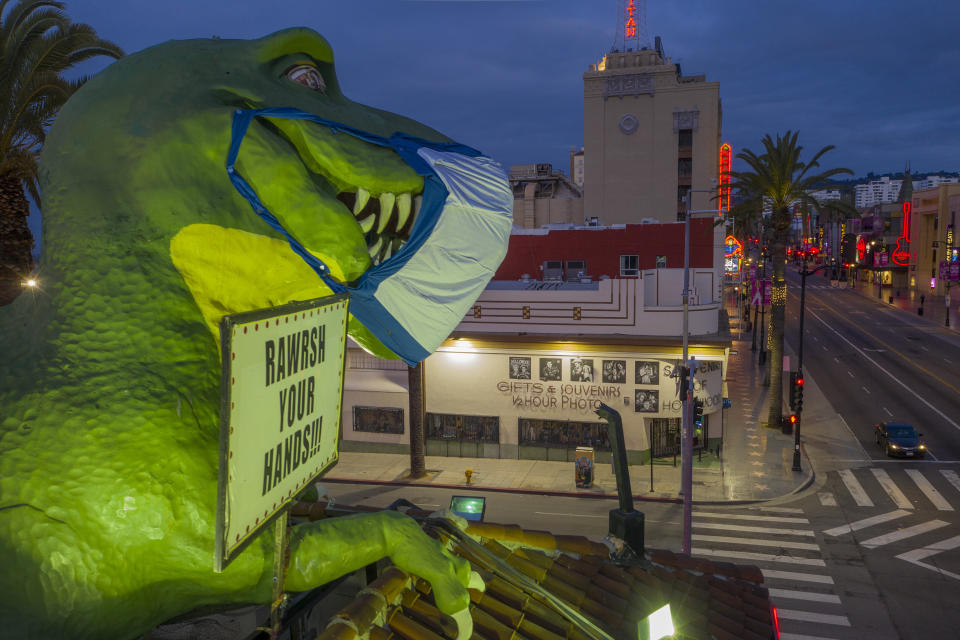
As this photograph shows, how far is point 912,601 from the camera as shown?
46.6ft

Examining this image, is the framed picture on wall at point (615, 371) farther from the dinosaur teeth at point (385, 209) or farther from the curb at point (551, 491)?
the dinosaur teeth at point (385, 209)

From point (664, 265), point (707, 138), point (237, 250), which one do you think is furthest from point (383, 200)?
point (707, 138)

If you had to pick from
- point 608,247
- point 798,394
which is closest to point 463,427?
point 798,394

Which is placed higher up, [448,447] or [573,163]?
[573,163]

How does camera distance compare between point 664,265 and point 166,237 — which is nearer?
point 166,237

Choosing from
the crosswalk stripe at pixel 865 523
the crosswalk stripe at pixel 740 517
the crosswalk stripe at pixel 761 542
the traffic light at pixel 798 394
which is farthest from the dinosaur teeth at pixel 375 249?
the traffic light at pixel 798 394

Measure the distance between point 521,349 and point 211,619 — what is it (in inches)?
796

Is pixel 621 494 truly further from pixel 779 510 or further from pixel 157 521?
pixel 779 510

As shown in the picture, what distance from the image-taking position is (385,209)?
300 cm

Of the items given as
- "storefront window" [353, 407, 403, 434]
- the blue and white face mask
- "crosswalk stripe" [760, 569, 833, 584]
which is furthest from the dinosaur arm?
"storefront window" [353, 407, 403, 434]

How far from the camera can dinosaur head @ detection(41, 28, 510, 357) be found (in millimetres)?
2748

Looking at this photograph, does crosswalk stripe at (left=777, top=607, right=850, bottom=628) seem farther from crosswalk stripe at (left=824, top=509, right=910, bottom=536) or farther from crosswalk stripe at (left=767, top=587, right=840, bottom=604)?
crosswalk stripe at (left=824, top=509, right=910, bottom=536)

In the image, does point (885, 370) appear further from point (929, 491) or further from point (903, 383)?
point (929, 491)

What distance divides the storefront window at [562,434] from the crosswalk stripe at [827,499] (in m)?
7.27
